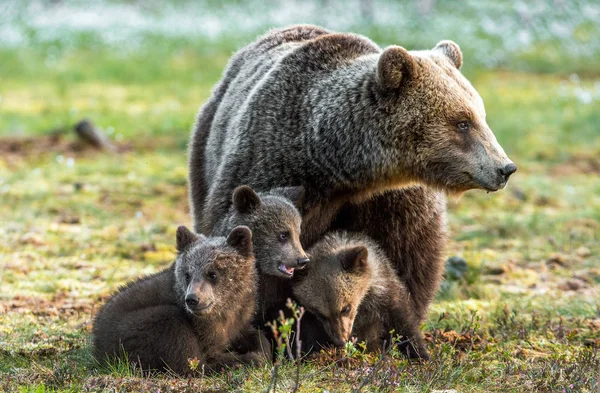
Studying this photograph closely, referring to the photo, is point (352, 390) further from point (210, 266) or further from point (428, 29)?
point (428, 29)

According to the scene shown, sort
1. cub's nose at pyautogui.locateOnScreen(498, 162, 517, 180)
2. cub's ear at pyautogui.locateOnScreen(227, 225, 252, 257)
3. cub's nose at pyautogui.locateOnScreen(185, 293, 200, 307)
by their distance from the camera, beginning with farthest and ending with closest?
cub's nose at pyautogui.locateOnScreen(498, 162, 517, 180) → cub's ear at pyautogui.locateOnScreen(227, 225, 252, 257) → cub's nose at pyautogui.locateOnScreen(185, 293, 200, 307)

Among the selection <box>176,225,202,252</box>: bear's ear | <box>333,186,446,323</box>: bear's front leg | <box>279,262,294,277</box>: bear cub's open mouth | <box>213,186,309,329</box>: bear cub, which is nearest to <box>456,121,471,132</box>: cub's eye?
<box>333,186,446,323</box>: bear's front leg

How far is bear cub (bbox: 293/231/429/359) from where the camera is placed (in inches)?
228

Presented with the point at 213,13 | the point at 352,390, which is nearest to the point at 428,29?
the point at 213,13

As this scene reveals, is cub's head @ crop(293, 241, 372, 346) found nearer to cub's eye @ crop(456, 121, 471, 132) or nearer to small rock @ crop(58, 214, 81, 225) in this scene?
cub's eye @ crop(456, 121, 471, 132)

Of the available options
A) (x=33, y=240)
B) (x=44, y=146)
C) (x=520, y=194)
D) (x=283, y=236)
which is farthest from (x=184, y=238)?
(x=44, y=146)

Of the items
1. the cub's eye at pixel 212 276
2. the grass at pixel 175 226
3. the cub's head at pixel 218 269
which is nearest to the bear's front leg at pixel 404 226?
the grass at pixel 175 226

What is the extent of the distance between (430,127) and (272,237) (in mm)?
1249

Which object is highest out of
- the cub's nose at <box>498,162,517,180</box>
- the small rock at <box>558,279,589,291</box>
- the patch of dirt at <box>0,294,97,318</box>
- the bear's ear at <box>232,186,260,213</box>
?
the cub's nose at <box>498,162,517,180</box>

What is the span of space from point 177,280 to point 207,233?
0.91 meters

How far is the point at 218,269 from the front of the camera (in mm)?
5508

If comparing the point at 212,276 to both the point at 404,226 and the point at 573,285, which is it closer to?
the point at 404,226

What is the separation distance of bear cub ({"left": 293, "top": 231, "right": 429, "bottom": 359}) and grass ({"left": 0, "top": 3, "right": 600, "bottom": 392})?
0.62ft

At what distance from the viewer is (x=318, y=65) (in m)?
6.59
